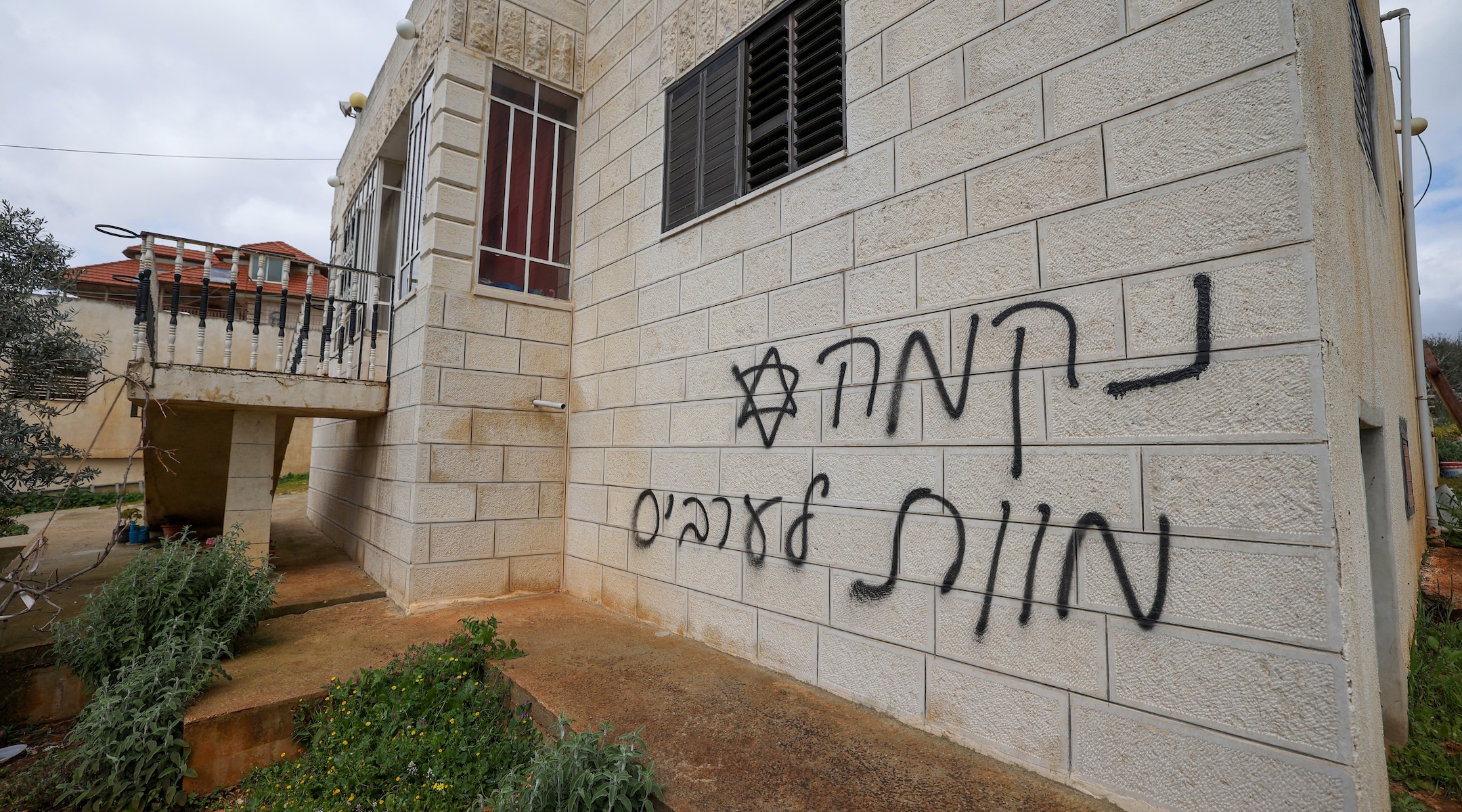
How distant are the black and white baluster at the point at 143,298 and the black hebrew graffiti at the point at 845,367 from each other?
15.5 ft

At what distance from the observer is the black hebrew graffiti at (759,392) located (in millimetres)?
3506

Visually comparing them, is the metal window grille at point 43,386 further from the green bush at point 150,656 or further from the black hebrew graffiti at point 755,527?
the black hebrew graffiti at point 755,527

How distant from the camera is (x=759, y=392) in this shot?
12.1ft

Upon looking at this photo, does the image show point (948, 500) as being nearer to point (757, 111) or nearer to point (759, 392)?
point (759, 392)

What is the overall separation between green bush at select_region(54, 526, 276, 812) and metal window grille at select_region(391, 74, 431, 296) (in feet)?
7.98

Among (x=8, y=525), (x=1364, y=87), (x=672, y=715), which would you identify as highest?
(x=1364, y=87)

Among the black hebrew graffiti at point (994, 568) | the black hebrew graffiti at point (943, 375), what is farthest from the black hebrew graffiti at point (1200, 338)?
the black hebrew graffiti at point (994, 568)

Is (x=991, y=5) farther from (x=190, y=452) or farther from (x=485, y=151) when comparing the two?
(x=190, y=452)

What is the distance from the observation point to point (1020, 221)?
259cm

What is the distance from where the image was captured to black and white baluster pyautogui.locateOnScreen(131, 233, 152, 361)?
4.56m

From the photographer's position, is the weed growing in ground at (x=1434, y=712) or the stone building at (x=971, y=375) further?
the weed growing in ground at (x=1434, y=712)

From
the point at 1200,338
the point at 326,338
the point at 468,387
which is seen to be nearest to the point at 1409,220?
the point at 1200,338

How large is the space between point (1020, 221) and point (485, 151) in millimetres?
4387

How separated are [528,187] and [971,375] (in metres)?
4.34
